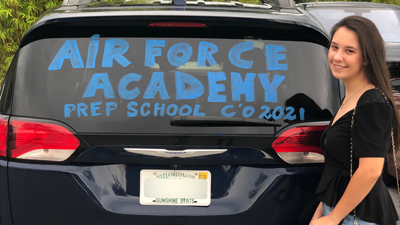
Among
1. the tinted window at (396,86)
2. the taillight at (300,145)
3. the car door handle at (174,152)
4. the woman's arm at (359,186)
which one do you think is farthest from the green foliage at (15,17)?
the woman's arm at (359,186)

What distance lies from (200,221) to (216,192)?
0.17 meters

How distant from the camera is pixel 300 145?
2.22 meters

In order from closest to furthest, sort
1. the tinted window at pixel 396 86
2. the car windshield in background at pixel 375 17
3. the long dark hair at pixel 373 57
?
the long dark hair at pixel 373 57, the tinted window at pixel 396 86, the car windshield in background at pixel 375 17

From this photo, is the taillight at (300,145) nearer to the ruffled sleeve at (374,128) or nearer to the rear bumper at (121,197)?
the rear bumper at (121,197)

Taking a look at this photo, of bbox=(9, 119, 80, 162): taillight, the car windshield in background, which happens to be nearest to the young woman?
bbox=(9, 119, 80, 162): taillight

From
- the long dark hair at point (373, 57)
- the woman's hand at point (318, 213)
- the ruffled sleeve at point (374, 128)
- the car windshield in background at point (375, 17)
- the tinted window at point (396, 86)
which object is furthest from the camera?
the car windshield in background at point (375, 17)

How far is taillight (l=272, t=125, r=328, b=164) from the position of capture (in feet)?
7.18

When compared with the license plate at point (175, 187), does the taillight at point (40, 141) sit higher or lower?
higher

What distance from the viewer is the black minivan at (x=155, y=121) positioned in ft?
6.95

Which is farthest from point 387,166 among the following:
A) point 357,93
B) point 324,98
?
point 357,93

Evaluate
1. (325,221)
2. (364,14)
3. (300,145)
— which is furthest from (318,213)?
(364,14)

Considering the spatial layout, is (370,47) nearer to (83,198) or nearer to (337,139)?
(337,139)

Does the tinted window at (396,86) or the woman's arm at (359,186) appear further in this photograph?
the tinted window at (396,86)

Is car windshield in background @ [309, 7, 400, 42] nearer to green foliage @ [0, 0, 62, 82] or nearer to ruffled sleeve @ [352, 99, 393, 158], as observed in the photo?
green foliage @ [0, 0, 62, 82]
